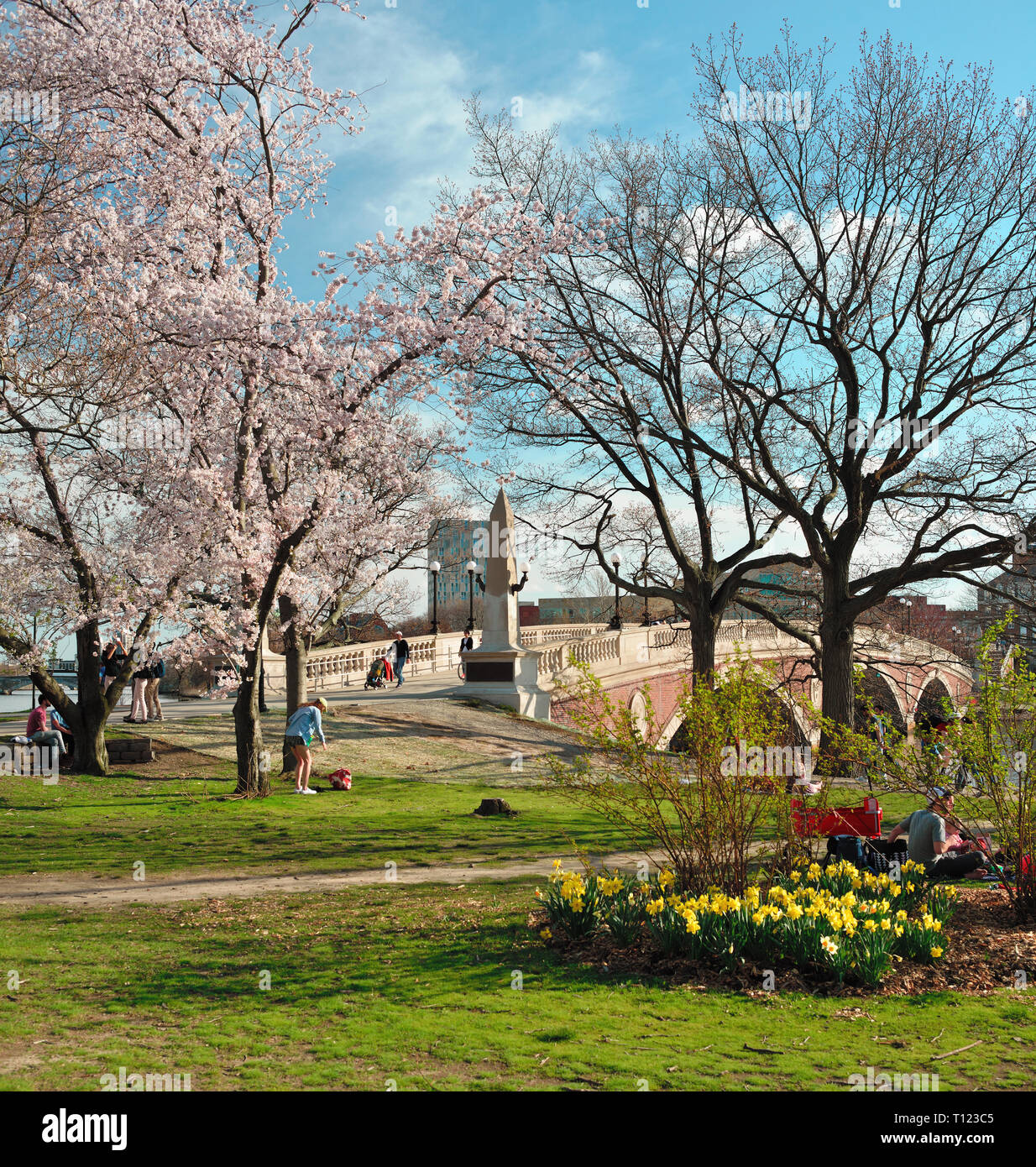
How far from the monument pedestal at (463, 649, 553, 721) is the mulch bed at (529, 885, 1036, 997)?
19226 mm

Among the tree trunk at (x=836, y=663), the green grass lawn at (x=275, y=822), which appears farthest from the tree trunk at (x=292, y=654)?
the tree trunk at (x=836, y=663)

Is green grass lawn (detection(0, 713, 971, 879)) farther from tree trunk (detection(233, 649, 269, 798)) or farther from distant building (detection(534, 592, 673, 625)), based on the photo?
distant building (detection(534, 592, 673, 625))

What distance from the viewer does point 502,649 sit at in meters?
26.7

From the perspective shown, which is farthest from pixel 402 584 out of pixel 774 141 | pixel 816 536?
pixel 774 141

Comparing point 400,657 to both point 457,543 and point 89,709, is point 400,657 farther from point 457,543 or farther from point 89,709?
point 89,709

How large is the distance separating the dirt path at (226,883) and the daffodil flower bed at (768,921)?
269 cm

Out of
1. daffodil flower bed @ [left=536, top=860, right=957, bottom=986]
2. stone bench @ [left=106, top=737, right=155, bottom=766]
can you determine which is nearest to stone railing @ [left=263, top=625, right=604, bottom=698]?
stone bench @ [left=106, top=737, right=155, bottom=766]

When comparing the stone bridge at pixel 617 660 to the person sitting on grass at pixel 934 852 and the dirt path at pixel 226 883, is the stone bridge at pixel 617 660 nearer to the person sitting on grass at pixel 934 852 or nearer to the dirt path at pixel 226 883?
the person sitting on grass at pixel 934 852

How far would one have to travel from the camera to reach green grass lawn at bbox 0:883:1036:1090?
4.48 meters

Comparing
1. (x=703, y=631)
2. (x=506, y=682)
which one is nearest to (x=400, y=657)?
(x=506, y=682)

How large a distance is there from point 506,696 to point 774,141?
14.8 m

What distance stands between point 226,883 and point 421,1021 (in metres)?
4.73

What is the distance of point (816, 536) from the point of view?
19.9 m
